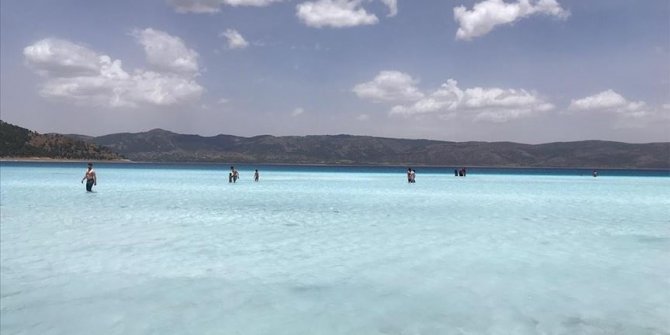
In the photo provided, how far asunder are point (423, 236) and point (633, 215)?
1478 centimetres

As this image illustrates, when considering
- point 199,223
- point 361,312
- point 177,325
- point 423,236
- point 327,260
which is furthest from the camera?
point 199,223

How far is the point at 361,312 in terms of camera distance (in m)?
9.23

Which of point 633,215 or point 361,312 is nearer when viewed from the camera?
point 361,312

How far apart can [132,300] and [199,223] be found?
37.6ft

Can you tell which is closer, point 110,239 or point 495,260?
point 495,260

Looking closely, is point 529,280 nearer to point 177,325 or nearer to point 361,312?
point 361,312

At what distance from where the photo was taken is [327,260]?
13.7m

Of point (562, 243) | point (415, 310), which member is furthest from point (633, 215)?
point (415, 310)

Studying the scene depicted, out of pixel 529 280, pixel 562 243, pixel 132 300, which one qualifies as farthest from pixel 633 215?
pixel 132 300

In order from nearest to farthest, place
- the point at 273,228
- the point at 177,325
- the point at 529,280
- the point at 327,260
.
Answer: the point at 177,325 < the point at 529,280 < the point at 327,260 < the point at 273,228

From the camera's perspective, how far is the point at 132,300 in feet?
→ 31.9

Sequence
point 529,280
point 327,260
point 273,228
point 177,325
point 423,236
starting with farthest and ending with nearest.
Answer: point 273,228 → point 423,236 → point 327,260 → point 529,280 → point 177,325

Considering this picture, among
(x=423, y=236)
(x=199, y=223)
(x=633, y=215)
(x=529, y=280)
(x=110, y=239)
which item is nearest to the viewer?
(x=529, y=280)

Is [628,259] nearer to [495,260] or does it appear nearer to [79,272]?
[495,260]
